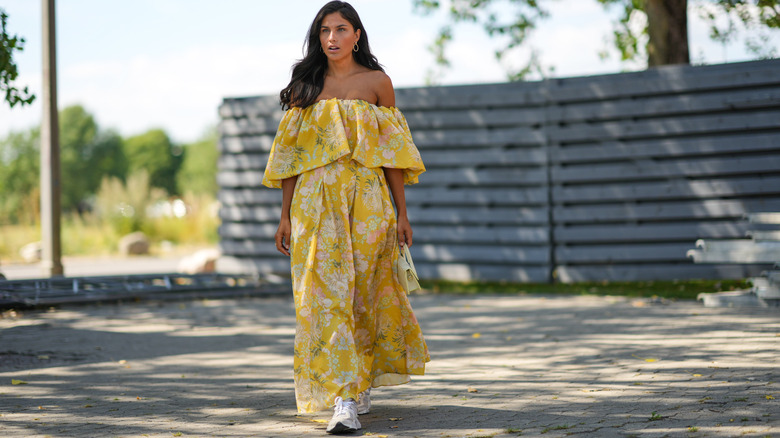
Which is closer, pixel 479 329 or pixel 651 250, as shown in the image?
pixel 479 329

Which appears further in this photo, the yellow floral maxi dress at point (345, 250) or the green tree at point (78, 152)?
the green tree at point (78, 152)

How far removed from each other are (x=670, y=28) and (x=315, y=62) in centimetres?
884

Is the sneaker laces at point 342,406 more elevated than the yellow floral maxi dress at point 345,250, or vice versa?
the yellow floral maxi dress at point 345,250

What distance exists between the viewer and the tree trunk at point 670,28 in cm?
1198

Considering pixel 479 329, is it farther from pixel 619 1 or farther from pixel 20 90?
pixel 619 1

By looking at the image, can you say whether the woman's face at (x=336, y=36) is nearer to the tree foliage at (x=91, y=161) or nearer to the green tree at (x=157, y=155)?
the tree foliage at (x=91, y=161)

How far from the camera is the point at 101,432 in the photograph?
4.17m

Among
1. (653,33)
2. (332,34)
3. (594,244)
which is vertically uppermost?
(653,33)

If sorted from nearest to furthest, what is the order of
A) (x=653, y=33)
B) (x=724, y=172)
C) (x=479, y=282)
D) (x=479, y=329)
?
1. (x=479, y=329)
2. (x=724, y=172)
3. (x=479, y=282)
4. (x=653, y=33)

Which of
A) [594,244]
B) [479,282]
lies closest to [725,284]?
[594,244]

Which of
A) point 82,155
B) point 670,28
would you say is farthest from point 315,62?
point 82,155

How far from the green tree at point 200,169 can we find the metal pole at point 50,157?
56233 mm

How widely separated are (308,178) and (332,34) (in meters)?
0.75

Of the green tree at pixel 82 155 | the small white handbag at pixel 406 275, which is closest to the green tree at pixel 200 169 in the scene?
the green tree at pixel 82 155
